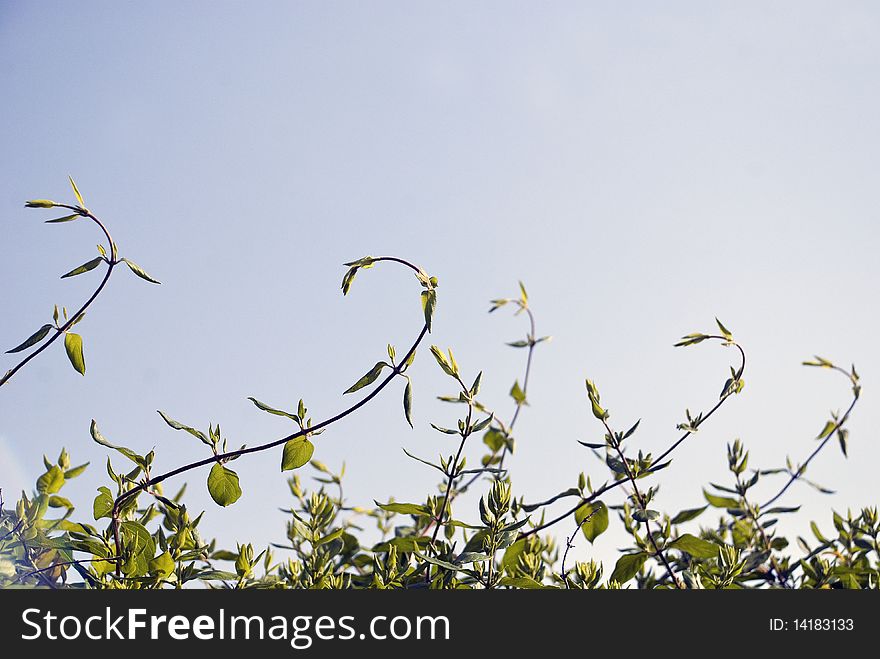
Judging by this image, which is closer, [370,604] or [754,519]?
[370,604]

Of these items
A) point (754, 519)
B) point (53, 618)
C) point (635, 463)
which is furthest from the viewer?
point (754, 519)

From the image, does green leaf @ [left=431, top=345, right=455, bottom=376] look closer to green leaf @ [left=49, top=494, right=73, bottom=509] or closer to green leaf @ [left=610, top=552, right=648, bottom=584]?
green leaf @ [left=610, top=552, right=648, bottom=584]

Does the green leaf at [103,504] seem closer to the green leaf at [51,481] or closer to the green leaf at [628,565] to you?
the green leaf at [51,481]

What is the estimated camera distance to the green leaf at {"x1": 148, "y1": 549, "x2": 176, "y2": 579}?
1163 mm

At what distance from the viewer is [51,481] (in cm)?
137

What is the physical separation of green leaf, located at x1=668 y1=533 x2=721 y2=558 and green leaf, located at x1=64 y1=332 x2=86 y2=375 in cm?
119

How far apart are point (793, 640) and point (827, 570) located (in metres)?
0.49

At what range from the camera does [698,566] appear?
1.47 m

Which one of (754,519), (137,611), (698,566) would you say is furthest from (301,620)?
(754,519)

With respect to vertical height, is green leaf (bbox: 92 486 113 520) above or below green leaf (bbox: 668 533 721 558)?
above

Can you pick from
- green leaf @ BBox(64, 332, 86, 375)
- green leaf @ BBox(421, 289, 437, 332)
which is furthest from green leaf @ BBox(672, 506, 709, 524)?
green leaf @ BBox(64, 332, 86, 375)

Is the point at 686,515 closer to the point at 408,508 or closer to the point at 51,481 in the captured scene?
the point at 408,508

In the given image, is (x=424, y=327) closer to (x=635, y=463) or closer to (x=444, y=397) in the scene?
(x=444, y=397)

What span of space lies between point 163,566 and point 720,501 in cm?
128
